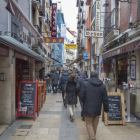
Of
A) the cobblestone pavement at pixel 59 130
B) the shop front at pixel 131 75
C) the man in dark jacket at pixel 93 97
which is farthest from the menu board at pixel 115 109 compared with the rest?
the man in dark jacket at pixel 93 97

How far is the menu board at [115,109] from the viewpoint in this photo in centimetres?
525

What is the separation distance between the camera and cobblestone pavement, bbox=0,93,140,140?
14.4 ft

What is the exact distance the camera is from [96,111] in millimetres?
3869

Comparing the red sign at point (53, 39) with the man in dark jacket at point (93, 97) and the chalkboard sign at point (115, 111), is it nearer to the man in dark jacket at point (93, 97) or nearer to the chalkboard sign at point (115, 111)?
the chalkboard sign at point (115, 111)

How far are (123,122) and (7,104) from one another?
3.71 metres

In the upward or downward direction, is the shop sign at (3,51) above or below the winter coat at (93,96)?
above

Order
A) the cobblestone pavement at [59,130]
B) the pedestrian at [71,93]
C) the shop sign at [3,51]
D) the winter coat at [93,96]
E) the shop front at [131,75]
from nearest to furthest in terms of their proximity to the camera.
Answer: the winter coat at [93,96] < the cobblestone pavement at [59,130] < the shop sign at [3,51] < the shop front at [131,75] < the pedestrian at [71,93]

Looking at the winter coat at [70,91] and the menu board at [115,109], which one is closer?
the menu board at [115,109]

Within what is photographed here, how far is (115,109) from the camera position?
17.3ft

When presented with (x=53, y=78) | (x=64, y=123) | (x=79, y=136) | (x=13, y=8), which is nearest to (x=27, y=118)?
(x=64, y=123)

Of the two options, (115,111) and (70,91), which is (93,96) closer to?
(115,111)

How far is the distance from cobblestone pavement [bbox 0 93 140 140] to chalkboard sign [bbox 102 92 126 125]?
18 centimetres

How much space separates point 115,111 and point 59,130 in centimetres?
187

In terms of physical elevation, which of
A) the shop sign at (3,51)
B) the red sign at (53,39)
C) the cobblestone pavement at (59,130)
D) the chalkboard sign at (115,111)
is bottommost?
the cobblestone pavement at (59,130)
